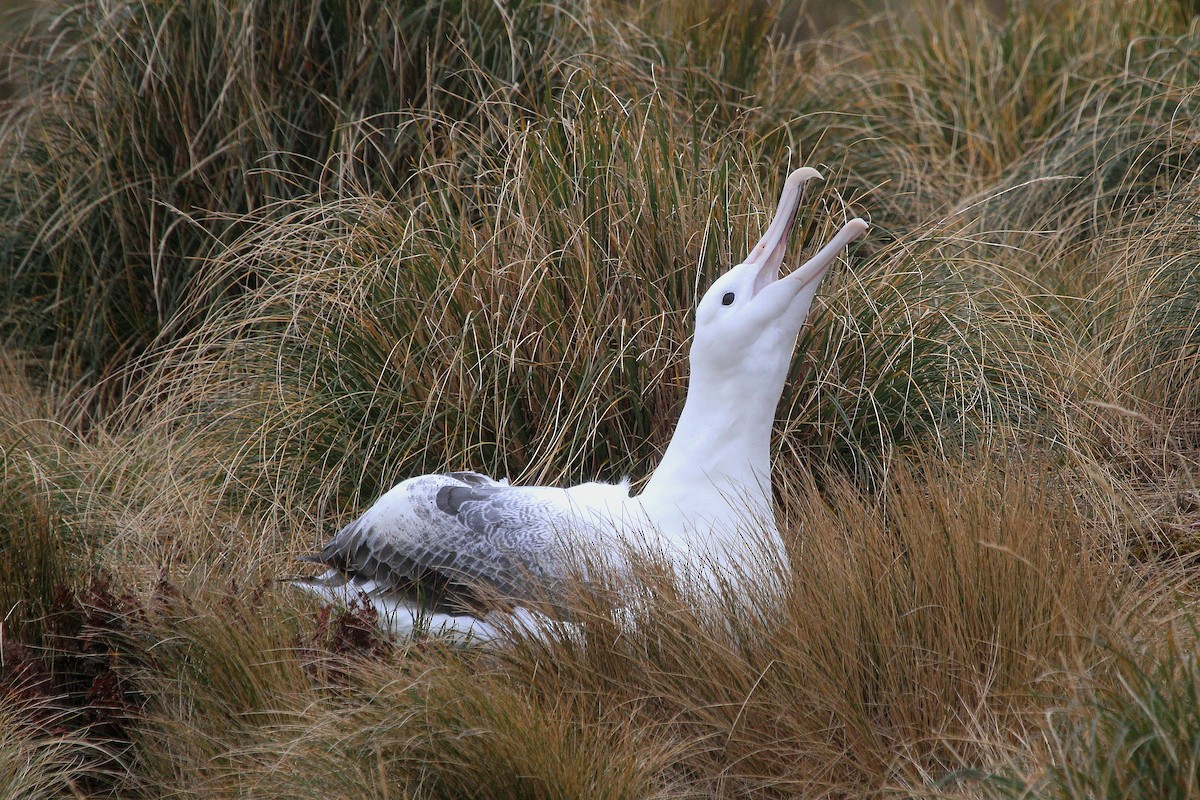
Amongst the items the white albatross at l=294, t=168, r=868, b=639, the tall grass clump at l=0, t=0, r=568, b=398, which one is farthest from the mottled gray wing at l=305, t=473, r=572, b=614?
the tall grass clump at l=0, t=0, r=568, b=398

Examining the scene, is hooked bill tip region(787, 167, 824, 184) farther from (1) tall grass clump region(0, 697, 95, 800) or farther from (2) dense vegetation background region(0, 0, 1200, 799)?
(1) tall grass clump region(0, 697, 95, 800)

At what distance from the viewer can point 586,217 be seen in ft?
16.3

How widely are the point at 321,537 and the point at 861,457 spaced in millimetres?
1858

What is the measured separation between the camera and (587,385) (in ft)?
15.2

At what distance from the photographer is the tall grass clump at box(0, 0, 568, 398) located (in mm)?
6273

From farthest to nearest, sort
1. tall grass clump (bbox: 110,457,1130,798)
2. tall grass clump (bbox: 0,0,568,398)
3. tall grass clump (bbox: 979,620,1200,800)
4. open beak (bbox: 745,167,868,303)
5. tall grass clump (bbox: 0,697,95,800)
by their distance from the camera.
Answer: tall grass clump (bbox: 0,0,568,398)
open beak (bbox: 745,167,868,303)
tall grass clump (bbox: 0,697,95,800)
tall grass clump (bbox: 110,457,1130,798)
tall grass clump (bbox: 979,620,1200,800)

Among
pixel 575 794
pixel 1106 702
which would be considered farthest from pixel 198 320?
pixel 1106 702

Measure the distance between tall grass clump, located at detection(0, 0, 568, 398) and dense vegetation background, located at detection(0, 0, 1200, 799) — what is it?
3 cm

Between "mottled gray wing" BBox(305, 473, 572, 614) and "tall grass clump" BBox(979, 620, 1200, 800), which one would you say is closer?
"tall grass clump" BBox(979, 620, 1200, 800)

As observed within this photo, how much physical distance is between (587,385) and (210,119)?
109 inches

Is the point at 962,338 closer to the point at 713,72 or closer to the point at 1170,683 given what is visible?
the point at 1170,683

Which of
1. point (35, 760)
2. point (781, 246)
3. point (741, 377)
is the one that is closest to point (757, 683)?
point (741, 377)

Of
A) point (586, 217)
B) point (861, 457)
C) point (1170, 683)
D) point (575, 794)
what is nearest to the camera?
point (1170, 683)

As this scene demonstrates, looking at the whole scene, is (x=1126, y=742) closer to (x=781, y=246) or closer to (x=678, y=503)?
(x=678, y=503)
